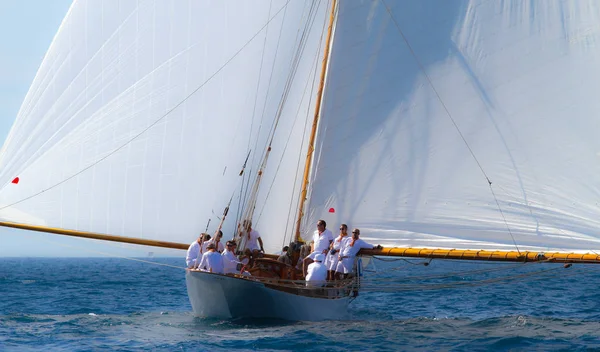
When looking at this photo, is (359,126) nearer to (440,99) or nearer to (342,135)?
(342,135)

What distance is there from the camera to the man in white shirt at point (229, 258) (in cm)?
2033

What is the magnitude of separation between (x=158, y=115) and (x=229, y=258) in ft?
13.2

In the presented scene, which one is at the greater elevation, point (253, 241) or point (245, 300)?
point (253, 241)

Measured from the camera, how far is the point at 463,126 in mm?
20031

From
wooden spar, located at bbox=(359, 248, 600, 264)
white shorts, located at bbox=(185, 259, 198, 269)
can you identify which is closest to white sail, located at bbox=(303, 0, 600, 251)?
wooden spar, located at bbox=(359, 248, 600, 264)

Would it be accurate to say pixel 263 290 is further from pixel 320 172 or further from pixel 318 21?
pixel 318 21

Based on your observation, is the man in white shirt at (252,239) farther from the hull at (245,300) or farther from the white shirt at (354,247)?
the white shirt at (354,247)

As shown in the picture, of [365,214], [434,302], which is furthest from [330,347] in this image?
[434,302]

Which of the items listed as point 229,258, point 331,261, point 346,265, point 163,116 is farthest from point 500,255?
point 163,116

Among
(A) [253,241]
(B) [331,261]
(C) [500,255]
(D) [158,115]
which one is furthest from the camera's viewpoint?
(A) [253,241]

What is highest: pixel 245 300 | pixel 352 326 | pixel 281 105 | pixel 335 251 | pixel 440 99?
pixel 281 105

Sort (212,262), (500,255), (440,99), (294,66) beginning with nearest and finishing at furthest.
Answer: (500,255) → (212,262) → (440,99) → (294,66)

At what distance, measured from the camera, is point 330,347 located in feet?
55.5

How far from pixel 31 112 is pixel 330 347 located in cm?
852
